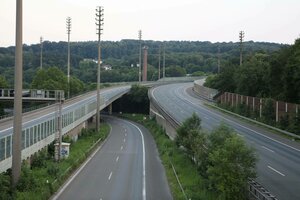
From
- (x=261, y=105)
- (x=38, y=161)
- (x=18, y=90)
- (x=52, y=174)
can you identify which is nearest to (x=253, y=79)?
(x=261, y=105)

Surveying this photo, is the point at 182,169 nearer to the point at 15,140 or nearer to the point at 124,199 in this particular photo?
the point at 124,199

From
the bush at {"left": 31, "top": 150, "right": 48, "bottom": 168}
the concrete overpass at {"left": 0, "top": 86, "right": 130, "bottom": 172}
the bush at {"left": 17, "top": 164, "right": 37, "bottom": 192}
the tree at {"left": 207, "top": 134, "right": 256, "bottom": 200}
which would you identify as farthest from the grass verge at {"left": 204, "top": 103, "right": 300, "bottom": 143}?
the bush at {"left": 17, "top": 164, "right": 37, "bottom": 192}

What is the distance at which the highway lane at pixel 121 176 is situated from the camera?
3023 centimetres

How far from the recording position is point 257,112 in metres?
69.6

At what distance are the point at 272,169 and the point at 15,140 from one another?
17.6 m

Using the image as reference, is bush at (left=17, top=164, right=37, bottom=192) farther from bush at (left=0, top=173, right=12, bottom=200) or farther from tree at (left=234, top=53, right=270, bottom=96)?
tree at (left=234, top=53, right=270, bottom=96)

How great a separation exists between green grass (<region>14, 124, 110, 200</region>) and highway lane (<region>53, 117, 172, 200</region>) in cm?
76

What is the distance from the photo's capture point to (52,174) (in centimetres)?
3356

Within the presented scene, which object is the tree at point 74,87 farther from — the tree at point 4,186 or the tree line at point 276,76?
the tree at point 4,186

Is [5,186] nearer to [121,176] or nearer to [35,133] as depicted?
[35,133]

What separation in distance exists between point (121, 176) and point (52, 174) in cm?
632

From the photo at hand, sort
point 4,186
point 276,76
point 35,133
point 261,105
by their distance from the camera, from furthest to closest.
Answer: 1. point 261,105
2. point 276,76
3. point 35,133
4. point 4,186

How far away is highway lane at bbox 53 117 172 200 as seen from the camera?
1190 inches

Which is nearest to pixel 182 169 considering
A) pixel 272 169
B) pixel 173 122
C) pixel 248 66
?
pixel 272 169
